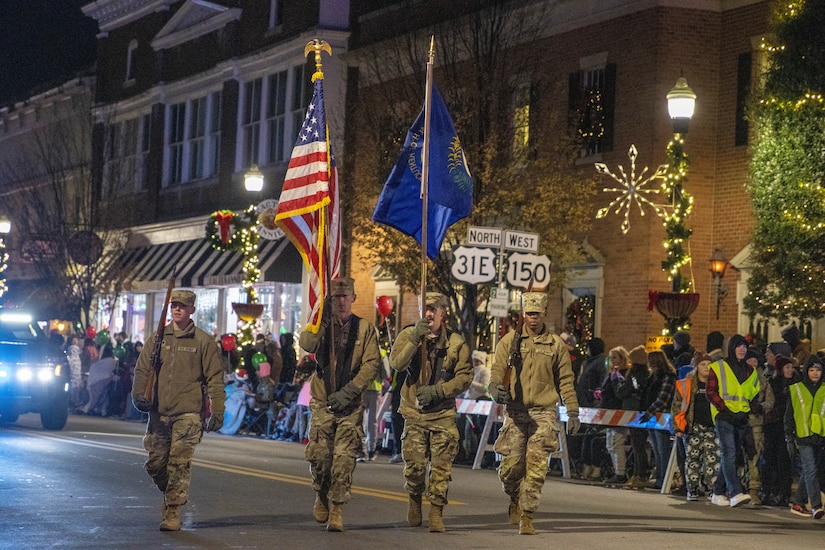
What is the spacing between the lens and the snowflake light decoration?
26.3 m

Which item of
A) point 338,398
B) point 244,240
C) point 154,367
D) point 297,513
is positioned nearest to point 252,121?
point 244,240

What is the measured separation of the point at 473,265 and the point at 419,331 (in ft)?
28.7

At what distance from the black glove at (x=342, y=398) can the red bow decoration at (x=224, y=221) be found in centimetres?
2152

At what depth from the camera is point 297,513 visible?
13.4 m

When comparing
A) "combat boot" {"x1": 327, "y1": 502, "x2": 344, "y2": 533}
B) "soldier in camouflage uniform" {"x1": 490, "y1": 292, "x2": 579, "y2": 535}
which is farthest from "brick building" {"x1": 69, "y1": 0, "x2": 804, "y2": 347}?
"combat boot" {"x1": 327, "y1": 502, "x2": 344, "y2": 533}

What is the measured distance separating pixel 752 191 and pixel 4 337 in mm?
12760

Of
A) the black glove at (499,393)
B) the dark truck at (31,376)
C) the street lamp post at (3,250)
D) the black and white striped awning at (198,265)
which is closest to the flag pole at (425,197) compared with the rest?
the black glove at (499,393)

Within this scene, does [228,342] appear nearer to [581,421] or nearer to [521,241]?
[521,241]

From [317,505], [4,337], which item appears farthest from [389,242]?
[317,505]

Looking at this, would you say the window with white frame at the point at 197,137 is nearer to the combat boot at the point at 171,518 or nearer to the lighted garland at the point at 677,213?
the lighted garland at the point at 677,213

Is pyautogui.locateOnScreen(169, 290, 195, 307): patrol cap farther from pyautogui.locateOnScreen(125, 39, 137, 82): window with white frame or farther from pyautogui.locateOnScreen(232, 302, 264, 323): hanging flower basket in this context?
pyautogui.locateOnScreen(125, 39, 137, 82): window with white frame

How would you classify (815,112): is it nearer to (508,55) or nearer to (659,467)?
(659,467)

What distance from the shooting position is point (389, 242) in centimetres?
2772

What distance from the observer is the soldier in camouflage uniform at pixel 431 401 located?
40.4 ft
